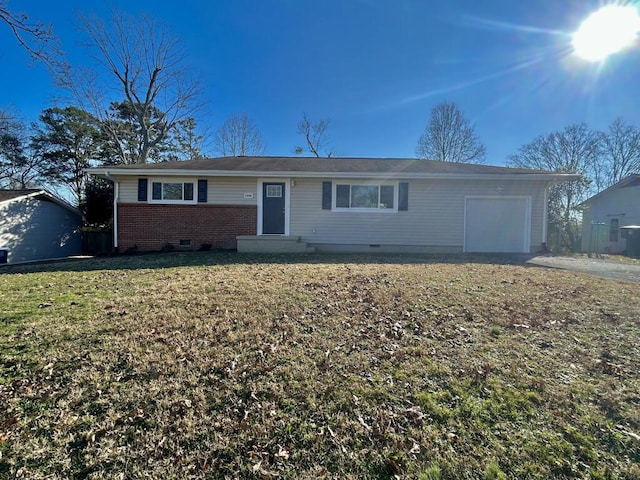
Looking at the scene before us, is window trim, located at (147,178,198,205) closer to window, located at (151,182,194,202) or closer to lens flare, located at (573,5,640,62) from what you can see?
window, located at (151,182,194,202)

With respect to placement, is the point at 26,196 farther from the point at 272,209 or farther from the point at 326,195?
the point at 326,195

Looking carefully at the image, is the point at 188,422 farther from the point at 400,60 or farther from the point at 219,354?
the point at 400,60

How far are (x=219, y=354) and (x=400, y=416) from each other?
174 cm

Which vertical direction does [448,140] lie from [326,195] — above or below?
above

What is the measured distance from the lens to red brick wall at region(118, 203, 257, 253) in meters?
10.9

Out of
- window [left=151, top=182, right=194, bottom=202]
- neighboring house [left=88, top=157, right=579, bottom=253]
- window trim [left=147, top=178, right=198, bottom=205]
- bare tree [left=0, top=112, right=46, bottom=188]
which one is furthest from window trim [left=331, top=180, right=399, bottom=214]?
bare tree [left=0, top=112, right=46, bottom=188]

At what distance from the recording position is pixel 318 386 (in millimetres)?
2465

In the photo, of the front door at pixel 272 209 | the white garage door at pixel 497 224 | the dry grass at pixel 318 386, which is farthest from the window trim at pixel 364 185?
the dry grass at pixel 318 386

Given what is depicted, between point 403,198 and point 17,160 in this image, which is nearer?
point 403,198

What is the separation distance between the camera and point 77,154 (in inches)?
880

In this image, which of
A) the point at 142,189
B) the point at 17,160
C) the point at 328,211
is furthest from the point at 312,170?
the point at 17,160

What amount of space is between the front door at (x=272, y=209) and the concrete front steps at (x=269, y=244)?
87 centimetres

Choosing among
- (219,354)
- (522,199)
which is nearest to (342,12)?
(522,199)

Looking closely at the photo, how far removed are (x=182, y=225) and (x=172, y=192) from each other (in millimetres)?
1271
